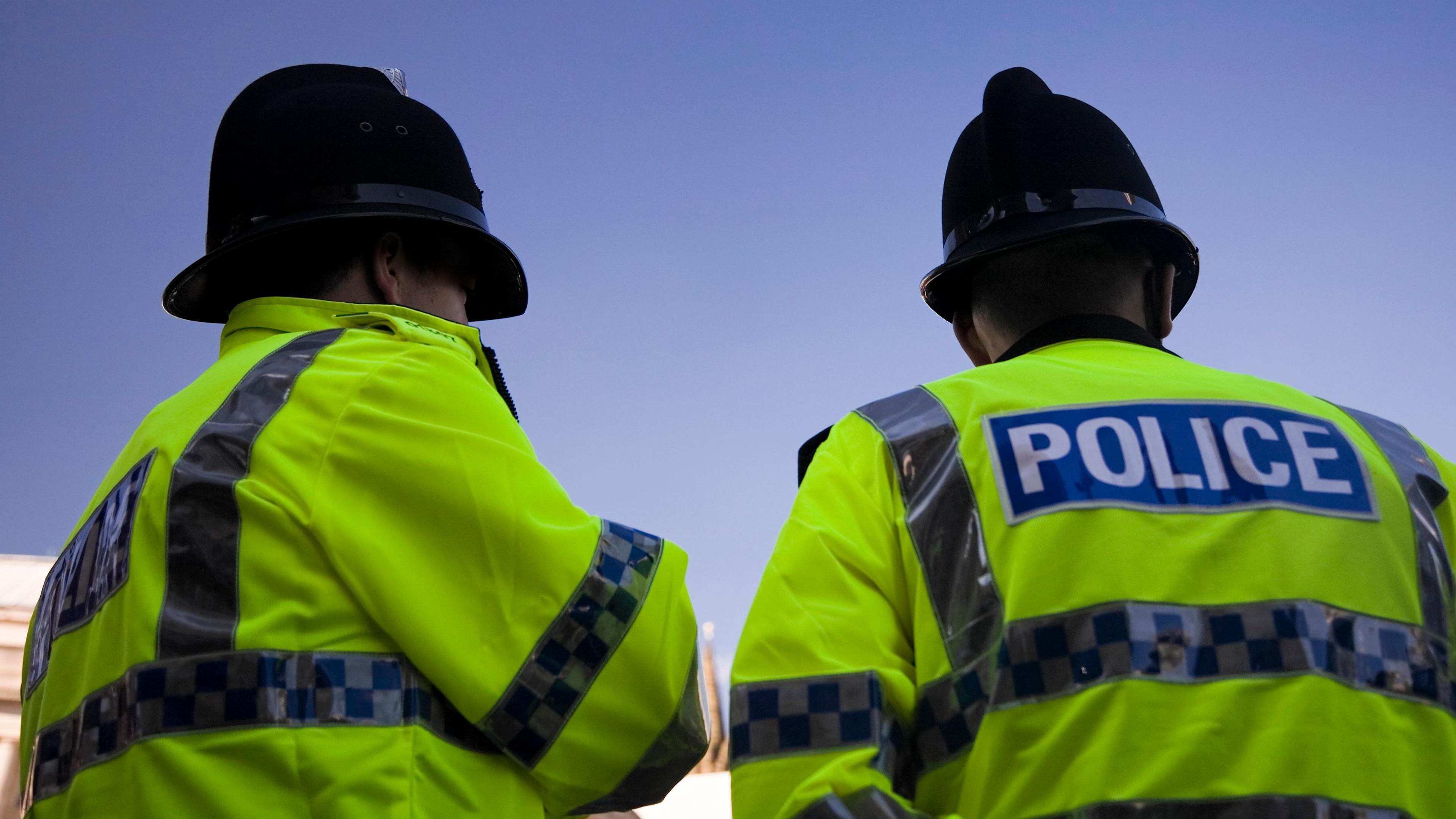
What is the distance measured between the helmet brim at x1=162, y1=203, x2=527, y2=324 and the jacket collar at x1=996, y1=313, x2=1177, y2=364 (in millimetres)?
1148

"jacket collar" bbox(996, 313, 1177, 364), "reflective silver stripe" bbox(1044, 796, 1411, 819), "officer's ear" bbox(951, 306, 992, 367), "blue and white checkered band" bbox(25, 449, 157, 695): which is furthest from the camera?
"officer's ear" bbox(951, 306, 992, 367)

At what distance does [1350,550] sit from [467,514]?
52.0 inches

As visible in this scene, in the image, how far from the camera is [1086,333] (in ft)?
7.30

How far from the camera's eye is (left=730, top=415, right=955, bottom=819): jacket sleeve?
66.2 inches

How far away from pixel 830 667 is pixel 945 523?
0.29 metres

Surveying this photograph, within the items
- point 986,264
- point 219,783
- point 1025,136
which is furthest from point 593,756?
point 1025,136

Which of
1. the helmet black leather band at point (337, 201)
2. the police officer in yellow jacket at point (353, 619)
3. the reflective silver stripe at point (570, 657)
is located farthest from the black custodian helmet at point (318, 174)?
the reflective silver stripe at point (570, 657)

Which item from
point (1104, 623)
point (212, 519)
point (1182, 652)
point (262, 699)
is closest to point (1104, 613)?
point (1104, 623)

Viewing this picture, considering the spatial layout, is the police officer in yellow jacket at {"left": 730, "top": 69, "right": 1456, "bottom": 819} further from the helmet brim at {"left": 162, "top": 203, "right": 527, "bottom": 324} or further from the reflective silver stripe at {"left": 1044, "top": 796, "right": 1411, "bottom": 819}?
the helmet brim at {"left": 162, "top": 203, "right": 527, "bottom": 324}

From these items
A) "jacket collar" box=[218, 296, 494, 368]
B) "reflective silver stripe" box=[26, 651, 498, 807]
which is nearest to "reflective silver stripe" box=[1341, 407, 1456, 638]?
"reflective silver stripe" box=[26, 651, 498, 807]

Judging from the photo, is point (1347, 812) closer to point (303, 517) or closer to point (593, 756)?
point (593, 756)

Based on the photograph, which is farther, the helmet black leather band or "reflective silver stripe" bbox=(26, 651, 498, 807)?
the helmet black leather band

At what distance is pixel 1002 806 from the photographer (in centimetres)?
166

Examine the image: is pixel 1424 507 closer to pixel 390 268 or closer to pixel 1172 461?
pixel 1172 461
